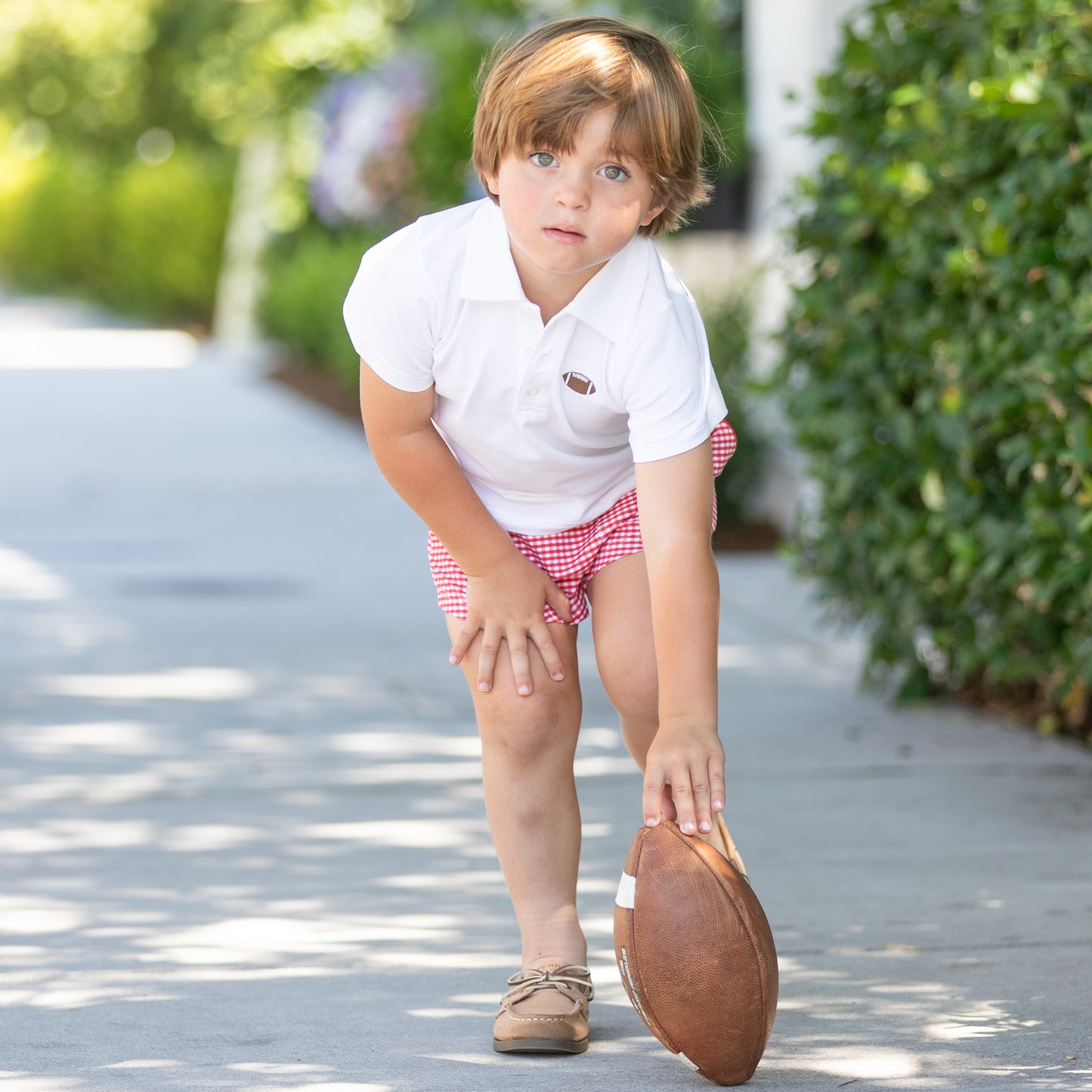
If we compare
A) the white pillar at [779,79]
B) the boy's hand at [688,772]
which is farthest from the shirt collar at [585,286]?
the white pillar at [779,79]

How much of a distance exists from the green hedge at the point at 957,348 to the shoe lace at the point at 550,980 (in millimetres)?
1719

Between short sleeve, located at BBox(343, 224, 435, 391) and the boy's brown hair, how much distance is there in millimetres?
219

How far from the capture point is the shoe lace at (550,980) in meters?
3.09

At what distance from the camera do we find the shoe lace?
10.1 feet

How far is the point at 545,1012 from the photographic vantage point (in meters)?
3.05

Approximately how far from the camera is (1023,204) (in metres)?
4.44

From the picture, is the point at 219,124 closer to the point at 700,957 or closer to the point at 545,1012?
the point at 545,1012

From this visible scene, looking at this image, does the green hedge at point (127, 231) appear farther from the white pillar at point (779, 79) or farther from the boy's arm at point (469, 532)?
the boy's arm at point (469, 532)

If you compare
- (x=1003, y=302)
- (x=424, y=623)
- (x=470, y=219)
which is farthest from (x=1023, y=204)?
(x=424, y=623)

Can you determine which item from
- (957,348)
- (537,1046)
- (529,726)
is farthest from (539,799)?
(957,348)

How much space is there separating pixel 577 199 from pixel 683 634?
0.68 metres

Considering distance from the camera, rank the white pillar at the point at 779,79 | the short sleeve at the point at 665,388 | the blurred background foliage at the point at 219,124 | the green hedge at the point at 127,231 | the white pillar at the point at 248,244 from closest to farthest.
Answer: the short sleeve at the point at 665,388, the white pillar at the point at 779,79, the blurred background foliage at the point at 219,124, the white pillar at the point at 248,244, the green hedge at the point at 127,231

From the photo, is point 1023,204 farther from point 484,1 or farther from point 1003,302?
point 484,1

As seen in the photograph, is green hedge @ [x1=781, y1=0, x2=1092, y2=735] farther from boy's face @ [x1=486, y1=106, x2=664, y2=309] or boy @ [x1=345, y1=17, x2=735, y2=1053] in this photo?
boy's face @ [x1=486, y1=106, x2=664, y2=309]
